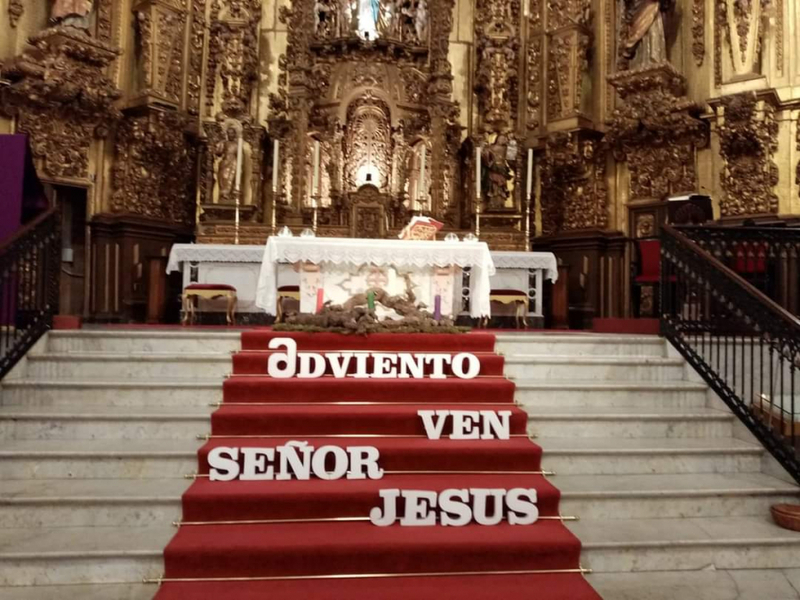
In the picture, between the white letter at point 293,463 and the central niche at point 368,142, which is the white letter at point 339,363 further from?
the central niche at point 368,142

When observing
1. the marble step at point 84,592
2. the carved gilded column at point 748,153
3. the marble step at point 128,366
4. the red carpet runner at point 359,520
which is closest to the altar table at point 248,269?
the carved gilded column at point 748,153

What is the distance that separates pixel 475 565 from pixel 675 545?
1.18 meters

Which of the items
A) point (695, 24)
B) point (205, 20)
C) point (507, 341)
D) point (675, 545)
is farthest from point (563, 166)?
point (675, 545)

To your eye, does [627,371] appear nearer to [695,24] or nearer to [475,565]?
[475,565]

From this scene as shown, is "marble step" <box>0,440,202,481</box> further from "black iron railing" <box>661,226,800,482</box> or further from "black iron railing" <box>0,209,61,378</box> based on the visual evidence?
"black iron railing" <box>661,226,800,482</box>

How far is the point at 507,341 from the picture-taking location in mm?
5684

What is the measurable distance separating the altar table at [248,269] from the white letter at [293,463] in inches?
179

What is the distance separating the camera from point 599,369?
545cm

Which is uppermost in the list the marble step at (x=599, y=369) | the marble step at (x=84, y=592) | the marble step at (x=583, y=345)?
the marble step at (x=583, y=345)

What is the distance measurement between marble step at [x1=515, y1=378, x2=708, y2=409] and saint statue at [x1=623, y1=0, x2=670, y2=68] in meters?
6.18

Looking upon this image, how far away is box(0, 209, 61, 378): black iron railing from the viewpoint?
4695mm

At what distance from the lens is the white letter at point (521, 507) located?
3797 millimetres

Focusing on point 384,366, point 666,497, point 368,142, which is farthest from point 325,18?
point 666,497

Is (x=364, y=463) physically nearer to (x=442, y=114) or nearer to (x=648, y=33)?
(x=442, y=114)
